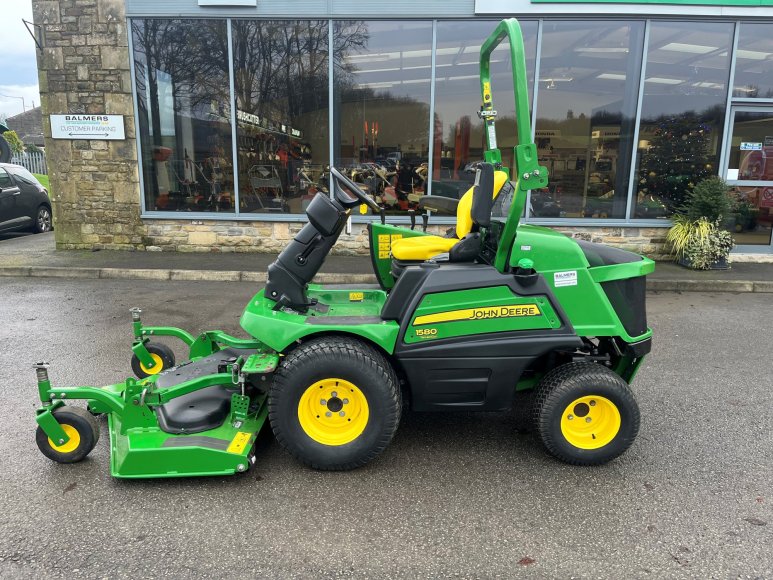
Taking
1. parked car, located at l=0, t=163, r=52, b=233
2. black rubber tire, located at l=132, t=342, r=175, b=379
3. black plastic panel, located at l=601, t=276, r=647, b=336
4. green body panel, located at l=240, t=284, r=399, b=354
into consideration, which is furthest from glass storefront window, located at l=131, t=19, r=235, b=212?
black plastic panel, located at l=601, t=276, r=647, b=336

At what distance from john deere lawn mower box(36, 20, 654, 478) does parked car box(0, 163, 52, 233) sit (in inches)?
413

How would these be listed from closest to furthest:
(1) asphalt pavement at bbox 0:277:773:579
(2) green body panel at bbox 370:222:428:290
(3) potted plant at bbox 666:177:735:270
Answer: (1) asphalt pavement at bbox 0:277:773:579
(2) green body panel at bbox 370:222:428:290
(3) potted plant at bbox 666:177:735:270

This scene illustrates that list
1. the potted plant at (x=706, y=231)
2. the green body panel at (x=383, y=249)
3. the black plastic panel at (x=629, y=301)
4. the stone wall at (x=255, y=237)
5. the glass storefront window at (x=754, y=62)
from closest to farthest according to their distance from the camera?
the black plastic panel at (x=629, y=301) < the green body panel at (x=383, y=249) < the potted plant at (x=706, y=231) < the glass storefront window at (x=754, y=62) < the stone wall at (x=255, y=237)

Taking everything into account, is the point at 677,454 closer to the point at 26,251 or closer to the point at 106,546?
the point at 106,546

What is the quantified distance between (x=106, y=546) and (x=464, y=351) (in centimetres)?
200

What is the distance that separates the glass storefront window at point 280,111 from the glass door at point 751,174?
694cm

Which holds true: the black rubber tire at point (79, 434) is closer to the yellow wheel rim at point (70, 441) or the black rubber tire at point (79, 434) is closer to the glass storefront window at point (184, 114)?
the yellow wheel rim at point (70, 441)

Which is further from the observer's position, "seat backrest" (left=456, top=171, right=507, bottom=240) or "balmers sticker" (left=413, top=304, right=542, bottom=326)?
"seat backrest" (left=456, top=171, right=507, bottom=240)

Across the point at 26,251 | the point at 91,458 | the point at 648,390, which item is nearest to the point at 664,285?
the point at 648,390

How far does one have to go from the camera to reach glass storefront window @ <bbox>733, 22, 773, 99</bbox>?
347 inches

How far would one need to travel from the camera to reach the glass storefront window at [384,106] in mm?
9000

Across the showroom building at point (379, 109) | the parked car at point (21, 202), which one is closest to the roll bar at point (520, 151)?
the showroom building at point (379, 109)

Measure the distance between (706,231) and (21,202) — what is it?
13322 millimetres

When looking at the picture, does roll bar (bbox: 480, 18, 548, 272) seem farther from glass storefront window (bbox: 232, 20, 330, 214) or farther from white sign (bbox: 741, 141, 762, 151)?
white sign (bbox: 741, 141, 762, 151)
